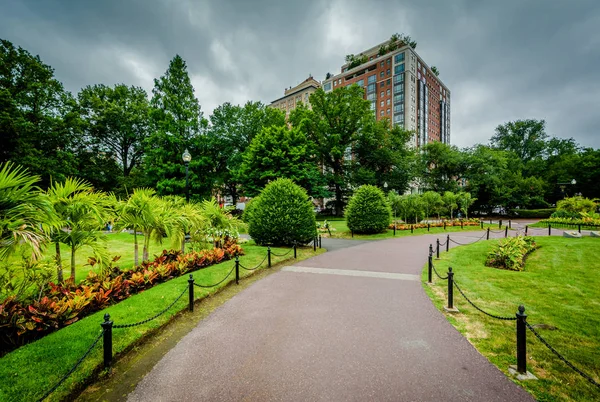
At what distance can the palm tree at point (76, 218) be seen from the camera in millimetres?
6250

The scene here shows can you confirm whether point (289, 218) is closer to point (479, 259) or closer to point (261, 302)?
point (261, 302)

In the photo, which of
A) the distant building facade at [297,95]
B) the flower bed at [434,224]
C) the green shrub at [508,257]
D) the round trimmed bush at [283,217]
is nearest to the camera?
the green shrub at [508,257]

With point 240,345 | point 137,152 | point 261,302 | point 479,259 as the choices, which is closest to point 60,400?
point 240,345

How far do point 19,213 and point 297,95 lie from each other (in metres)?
97.6

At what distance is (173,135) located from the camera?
92.2 ft

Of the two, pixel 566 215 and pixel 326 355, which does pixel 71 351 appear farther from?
pixel 566 215

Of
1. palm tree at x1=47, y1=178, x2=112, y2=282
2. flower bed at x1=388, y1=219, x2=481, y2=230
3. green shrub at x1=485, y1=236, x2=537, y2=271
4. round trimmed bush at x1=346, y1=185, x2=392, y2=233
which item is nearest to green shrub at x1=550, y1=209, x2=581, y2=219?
flower bed at x1=388, y1=219, x2=481, y2=230

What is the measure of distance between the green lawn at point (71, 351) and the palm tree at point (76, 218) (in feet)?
6.31

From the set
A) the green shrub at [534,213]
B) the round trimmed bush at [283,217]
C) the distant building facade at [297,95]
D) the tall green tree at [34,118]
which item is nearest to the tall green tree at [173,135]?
the tall green tree at [34,118]

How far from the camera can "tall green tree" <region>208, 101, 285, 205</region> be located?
3534 centimetres

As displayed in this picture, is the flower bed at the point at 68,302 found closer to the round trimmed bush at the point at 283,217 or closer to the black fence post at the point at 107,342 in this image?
the black fence post at the point at 107,342

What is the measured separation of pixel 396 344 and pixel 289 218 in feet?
29.8

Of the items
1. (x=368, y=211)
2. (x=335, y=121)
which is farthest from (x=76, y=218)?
(x=335, y=121)

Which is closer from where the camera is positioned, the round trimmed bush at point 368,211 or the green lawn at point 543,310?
the green lawn at point 543,310
